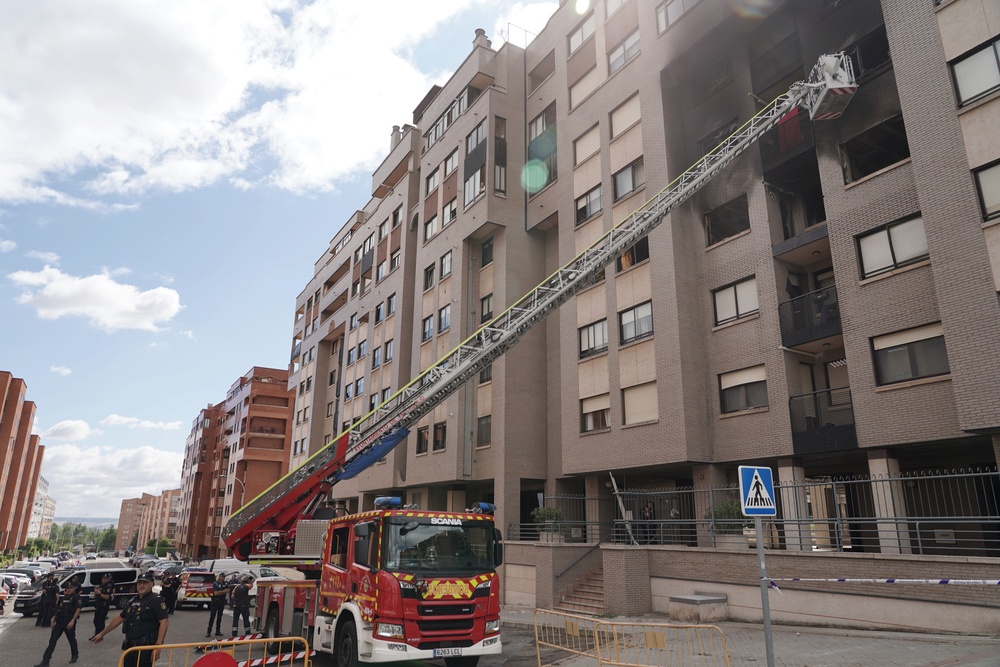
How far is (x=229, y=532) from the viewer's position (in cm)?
1916

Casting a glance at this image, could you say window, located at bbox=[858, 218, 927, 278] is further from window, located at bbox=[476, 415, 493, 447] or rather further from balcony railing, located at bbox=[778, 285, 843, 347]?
window, located at bbox=[476, 415, 493, 447]

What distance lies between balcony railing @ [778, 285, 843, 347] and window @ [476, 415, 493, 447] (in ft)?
43.8

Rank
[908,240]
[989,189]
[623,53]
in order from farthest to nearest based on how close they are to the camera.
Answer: [623,53] → [908,240] → [989,189]

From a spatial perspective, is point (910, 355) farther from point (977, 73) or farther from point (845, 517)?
point (977, 73)

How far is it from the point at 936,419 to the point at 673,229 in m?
9.71

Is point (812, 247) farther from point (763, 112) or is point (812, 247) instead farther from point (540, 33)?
point (540, 33)

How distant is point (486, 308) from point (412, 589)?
2126cm

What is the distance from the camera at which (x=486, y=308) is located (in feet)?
103

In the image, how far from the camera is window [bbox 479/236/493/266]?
32.1 meters

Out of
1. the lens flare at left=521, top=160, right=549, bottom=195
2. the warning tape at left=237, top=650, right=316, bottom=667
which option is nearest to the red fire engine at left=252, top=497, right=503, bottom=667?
the warning tape at left=237, top=650, right=316, bottom=667

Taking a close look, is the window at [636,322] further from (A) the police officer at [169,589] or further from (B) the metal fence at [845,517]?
(A) the police officer at [169,589]

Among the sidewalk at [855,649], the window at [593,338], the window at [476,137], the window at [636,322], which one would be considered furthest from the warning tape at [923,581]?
the window at [476,137]

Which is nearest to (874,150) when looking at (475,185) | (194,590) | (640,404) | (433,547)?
(640,404)

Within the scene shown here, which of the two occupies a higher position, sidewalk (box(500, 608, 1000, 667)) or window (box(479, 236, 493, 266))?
window (box(479, 236, 493, 266))
